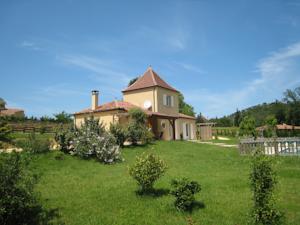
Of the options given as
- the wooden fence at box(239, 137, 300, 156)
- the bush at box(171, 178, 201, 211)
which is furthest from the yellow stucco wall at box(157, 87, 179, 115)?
the bush at box(171, 178, 201, 211)

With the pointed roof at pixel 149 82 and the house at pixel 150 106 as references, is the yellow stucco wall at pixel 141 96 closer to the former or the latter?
the house at pixel 150 106

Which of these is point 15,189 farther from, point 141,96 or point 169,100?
point 169,100

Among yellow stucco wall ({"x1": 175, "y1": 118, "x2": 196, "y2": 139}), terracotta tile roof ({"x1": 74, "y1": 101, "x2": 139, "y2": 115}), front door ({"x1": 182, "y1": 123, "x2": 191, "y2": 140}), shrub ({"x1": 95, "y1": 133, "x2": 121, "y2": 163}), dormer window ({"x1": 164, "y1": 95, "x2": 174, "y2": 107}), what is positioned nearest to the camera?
shrub ({"x1": 95, "y1": 133, "x2": 121, "y2": 163})

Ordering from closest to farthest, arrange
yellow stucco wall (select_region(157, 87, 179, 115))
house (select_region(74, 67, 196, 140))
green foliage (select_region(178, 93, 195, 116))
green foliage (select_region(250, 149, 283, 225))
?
green foliage (select_region(250, 149, 283, 225)), house (select_region(74, 67, 196, 140)), yellow stucco wall (select_region(157, 87, 179, 115)), green foliage (select_region(178, 93, 195, 116))

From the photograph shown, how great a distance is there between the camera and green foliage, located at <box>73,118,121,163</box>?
1675 cm

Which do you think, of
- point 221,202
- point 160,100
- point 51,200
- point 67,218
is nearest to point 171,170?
point 221,202

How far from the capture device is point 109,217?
285 inches

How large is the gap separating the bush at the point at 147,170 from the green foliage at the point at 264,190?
320 centimetres

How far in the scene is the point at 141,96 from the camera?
32906mm

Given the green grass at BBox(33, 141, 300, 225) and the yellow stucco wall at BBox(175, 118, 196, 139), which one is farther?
the yellow stucco wall at BBox(175, 118, 196, 139)

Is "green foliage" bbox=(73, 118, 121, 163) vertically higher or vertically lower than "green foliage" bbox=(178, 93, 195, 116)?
lower

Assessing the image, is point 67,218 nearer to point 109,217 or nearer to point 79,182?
point 109,217

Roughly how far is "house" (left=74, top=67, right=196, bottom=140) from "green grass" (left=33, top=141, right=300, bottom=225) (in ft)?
44.5

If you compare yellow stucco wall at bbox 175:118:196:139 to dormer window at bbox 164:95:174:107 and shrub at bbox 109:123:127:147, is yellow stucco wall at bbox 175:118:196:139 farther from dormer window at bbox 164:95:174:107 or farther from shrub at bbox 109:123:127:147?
shrub at bbox 109:123:127:147
